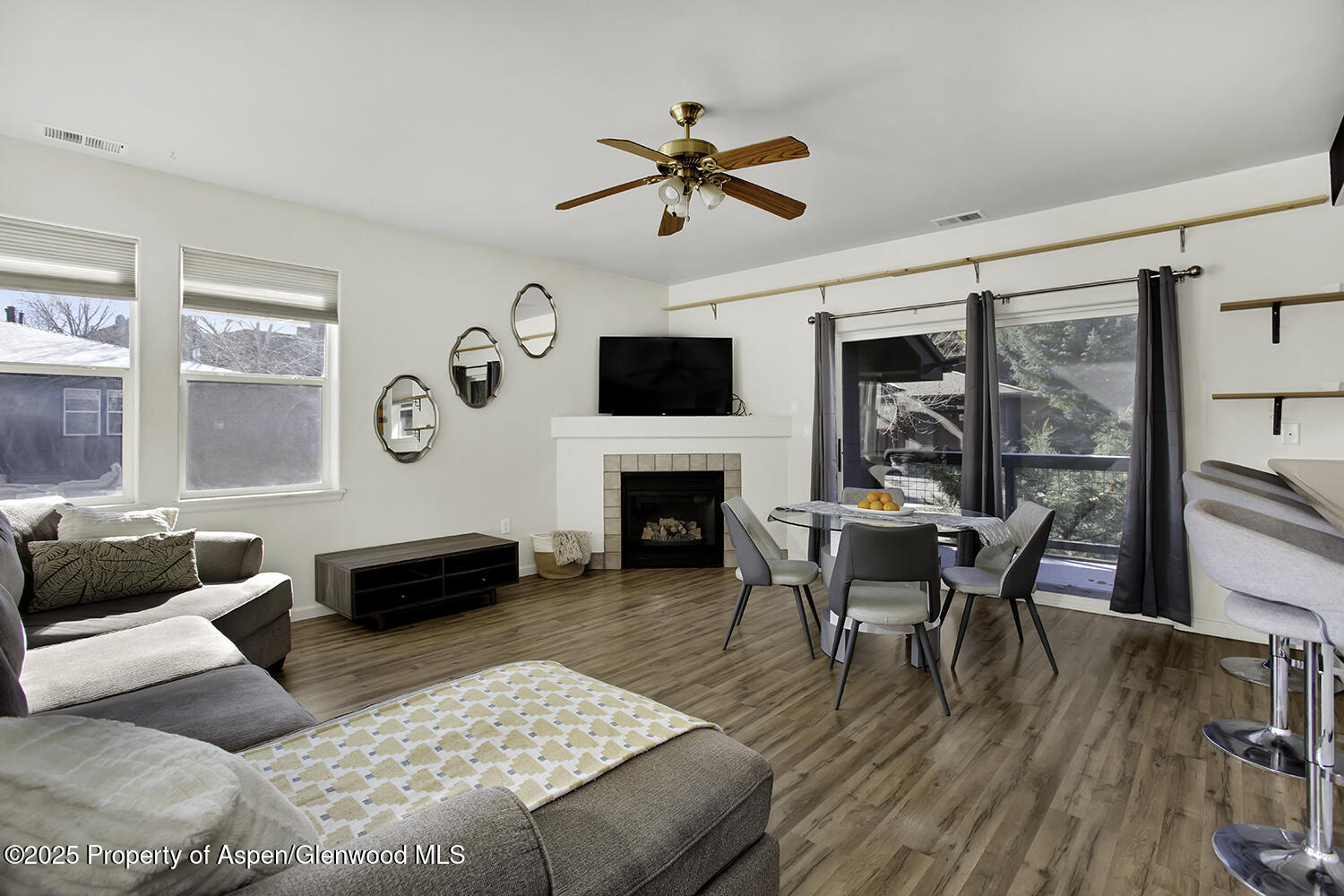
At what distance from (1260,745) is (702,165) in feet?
10.4

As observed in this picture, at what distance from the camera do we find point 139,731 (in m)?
0.88

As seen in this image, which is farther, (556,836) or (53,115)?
(53,115)

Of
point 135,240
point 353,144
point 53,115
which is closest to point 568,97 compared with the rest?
point 353,144

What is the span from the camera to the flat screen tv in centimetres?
591

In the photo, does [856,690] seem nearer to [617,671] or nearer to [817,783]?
[817,783]

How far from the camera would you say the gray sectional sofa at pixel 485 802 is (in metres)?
0.83

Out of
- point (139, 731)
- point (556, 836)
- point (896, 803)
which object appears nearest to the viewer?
point (139, 731)

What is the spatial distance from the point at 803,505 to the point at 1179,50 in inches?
105

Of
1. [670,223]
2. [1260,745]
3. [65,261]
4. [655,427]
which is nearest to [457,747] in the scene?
[670,223]

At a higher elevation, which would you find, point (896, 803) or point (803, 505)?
point (803, 505)

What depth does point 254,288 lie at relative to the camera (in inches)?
156

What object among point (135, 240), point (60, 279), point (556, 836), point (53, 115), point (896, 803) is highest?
point (53, 115)

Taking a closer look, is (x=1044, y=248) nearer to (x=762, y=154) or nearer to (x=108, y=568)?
(x=762, y=154)

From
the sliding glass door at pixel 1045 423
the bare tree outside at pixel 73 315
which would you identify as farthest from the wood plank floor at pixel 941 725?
the bare tree outside at pixel 73 315
